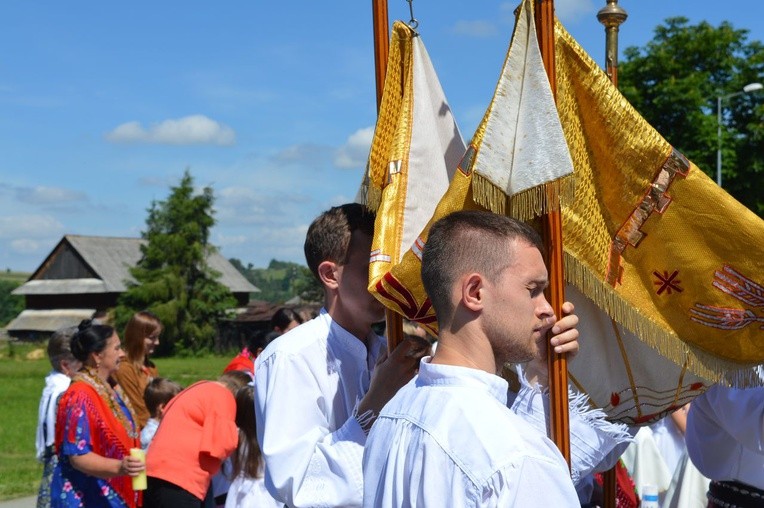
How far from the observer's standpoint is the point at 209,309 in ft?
201

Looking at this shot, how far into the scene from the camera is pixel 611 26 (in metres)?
3.33

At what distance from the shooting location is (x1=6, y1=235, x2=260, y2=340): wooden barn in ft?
227

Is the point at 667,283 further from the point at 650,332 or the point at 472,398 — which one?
the point at 472,398

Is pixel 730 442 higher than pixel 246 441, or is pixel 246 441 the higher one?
pixel 730 442

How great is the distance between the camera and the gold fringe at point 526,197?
2.50 metres

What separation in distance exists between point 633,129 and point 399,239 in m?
0.77

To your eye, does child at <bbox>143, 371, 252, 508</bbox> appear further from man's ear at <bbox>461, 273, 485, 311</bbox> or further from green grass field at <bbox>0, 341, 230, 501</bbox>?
green grass field at <bbox>0, 341, 230, 501</bbox>

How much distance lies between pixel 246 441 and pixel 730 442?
2.99 metres

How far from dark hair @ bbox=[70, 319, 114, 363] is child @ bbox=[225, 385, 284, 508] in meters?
1.01

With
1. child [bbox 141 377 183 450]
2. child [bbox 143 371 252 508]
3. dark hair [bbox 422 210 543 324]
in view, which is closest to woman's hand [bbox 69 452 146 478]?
child [bbox 143 371 252 508]

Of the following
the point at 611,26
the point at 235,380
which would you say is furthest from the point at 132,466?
the point at 611,26

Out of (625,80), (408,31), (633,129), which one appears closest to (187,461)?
(408,31)

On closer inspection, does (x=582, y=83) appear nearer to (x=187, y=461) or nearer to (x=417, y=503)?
(x=417, y=503)

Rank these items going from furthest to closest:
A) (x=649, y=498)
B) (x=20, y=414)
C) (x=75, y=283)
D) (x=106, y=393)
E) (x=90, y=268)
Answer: (x=75, y=283) < (x=90, y=268) < (x=20, y=414) < (x=106, y=393) < (x=649, y=498)
